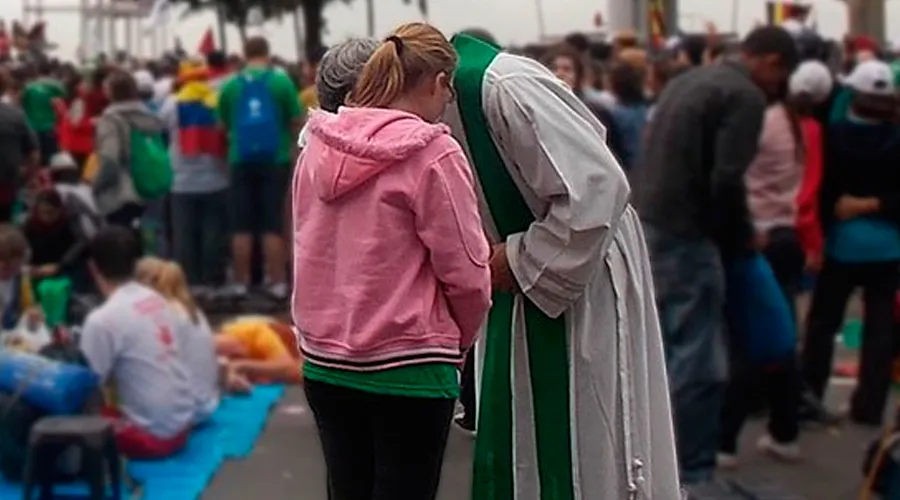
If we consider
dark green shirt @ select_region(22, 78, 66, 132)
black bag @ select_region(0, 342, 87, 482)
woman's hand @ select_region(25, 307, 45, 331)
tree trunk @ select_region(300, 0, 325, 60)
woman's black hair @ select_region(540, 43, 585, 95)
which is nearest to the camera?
black bag @ select_region(0, 342, 87, 482)

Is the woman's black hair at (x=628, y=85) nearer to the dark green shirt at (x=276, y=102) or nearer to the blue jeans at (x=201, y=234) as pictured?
the dark green shirt at (x=276, y=102)

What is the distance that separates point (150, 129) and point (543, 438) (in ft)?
29.4

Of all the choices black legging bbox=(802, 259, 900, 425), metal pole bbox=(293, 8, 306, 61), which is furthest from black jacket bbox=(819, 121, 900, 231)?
metal pole bbox=(293, 8, 306, 61)

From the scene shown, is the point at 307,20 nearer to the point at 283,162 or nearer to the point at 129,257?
the point at 283,162

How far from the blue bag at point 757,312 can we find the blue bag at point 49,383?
8.84 ft

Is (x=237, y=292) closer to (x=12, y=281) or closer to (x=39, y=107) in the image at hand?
(x=12, y=281)

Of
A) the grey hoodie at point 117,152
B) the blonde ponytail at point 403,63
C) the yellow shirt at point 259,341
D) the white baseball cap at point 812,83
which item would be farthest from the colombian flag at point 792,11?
the blonde ponytail at point 403,63

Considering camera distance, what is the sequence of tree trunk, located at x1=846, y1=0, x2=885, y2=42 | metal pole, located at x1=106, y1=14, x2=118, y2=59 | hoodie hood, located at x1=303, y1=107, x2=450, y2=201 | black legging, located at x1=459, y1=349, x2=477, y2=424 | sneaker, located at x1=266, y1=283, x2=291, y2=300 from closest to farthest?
1. hoodie hood, located at x1=303, y1=107, x2=450, y2=201
2. black legging, located at x1=459, y1=349, x2=477, y2=424
3. sneaker, located at x1=266, y1=283, x2=291, y2=300
4. tree trunk, located at x1=846, y1=0, x2=885, y2=42
5. metal pole, located at x1=106, y1=14, x2=118, y2=59

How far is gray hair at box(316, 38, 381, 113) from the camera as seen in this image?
169 inches

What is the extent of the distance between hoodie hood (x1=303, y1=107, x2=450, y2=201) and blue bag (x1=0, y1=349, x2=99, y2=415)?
397 cm

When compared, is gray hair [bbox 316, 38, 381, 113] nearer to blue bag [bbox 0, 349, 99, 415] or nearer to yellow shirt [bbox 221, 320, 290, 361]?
blue bag [bbox 0, 349, 99, 415]

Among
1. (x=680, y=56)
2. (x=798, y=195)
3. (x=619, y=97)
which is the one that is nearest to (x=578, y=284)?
(x=798, y=195)

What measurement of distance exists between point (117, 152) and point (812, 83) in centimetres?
527

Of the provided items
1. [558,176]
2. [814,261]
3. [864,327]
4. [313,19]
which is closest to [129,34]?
[313,19]
